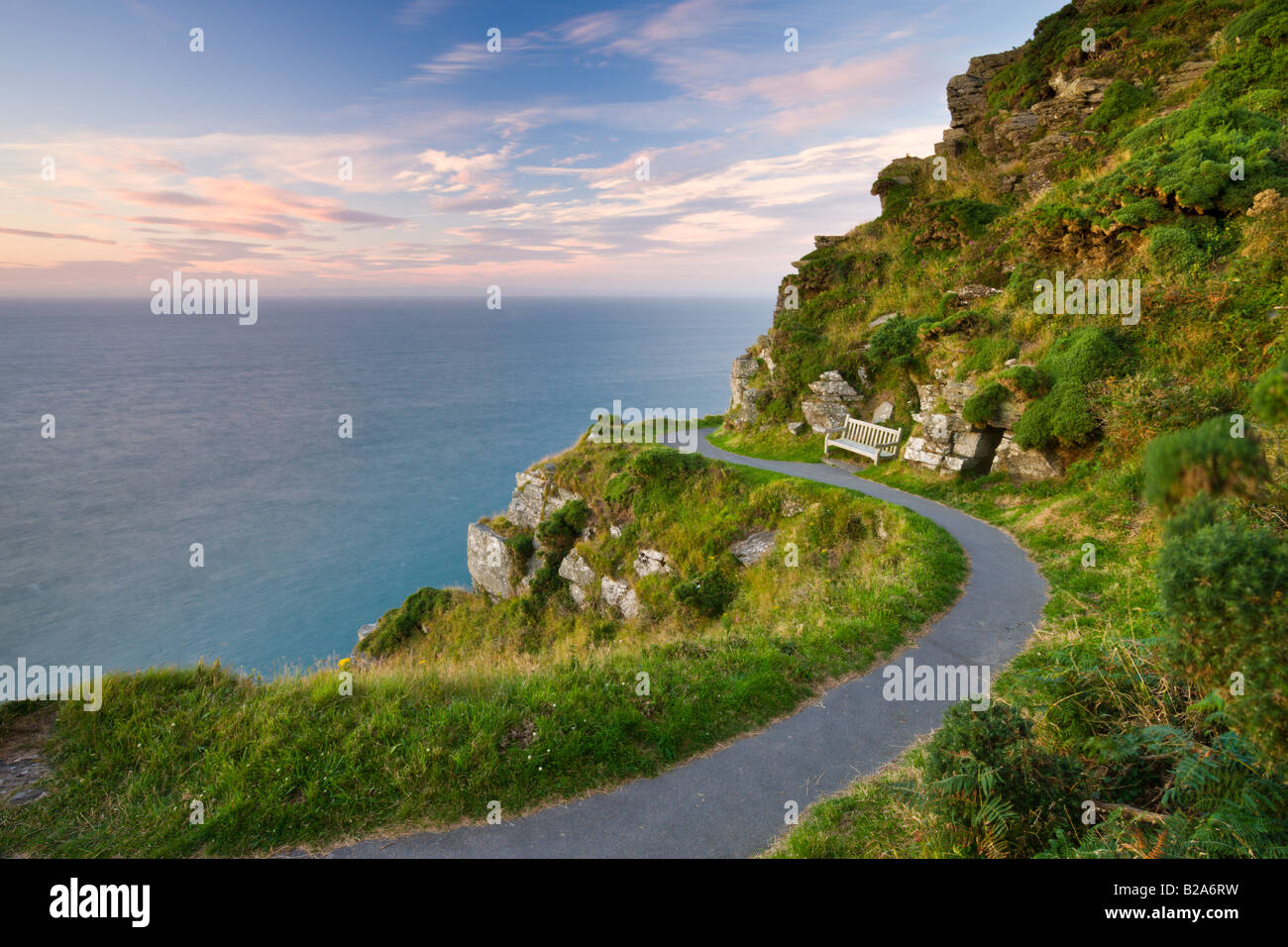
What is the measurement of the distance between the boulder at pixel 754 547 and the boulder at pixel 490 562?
11.7 metres

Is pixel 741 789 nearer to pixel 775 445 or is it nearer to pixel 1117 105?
pixel 775 445

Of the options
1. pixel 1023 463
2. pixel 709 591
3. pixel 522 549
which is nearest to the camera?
pixel 1023 463

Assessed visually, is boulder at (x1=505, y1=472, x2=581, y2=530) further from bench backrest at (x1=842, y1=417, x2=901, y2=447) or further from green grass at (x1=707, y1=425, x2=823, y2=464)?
bench backrest at (x1=842, y1=417, x2=901, y2=447)

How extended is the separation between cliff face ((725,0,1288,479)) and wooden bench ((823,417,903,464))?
2.42 feet

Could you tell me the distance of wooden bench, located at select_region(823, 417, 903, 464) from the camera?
21.5 meters

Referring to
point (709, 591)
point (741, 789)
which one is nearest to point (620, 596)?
point (709, 591)

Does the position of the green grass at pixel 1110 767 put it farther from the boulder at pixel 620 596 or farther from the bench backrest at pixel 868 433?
the boulder at pixel 620 596

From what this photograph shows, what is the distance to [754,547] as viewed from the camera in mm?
18219

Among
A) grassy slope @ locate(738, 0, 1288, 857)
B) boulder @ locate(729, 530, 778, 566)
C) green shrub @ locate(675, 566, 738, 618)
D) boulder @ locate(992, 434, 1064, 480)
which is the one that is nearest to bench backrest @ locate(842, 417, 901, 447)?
grassy slope @ locate(738, 0, 1288, 857)

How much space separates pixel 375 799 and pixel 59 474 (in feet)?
305

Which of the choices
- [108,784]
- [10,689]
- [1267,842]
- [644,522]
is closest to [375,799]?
[108,784]

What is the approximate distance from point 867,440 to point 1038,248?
9303 mm

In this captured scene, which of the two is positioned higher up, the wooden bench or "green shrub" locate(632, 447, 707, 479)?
the wooden bench

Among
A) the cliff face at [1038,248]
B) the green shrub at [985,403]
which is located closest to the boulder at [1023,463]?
the cliff face at [1038,248]
